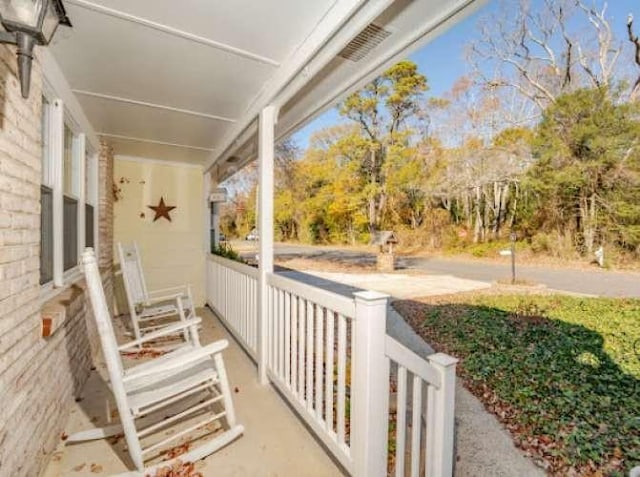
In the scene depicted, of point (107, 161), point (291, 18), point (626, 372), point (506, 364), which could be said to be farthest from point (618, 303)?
point (107, 161)

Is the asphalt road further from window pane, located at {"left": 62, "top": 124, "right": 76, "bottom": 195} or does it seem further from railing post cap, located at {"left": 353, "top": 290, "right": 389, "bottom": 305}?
window pane, located at {"left": 62, "top": 124, "right": 76, "bottom": 195}

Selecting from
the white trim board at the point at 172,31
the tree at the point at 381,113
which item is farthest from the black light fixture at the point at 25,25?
the tree at the point at 381,113

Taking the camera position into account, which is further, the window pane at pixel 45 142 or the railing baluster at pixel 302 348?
the window pane at pixel 45 142

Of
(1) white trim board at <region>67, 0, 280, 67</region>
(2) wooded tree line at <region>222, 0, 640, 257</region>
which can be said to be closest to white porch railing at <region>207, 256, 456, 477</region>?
(1) white trim board at <region>67, 0, 280, 67</region>

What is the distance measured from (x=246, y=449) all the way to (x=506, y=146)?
14.5 m

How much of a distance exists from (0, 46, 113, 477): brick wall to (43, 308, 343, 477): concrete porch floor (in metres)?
0.14

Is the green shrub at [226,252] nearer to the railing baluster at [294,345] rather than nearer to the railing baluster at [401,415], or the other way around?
the railing baluster at [294,345]

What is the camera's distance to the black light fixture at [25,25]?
4.10 feet

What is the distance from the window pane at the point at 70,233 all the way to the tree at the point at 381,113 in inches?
428

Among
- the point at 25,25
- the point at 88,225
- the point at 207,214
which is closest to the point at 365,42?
the point at 25,25

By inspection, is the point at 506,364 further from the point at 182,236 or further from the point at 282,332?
the point at 182,236

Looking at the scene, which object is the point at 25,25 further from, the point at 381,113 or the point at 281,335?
the point at 381,113

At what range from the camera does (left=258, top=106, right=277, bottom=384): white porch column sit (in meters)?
2.84

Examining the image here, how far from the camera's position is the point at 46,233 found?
2391mm
